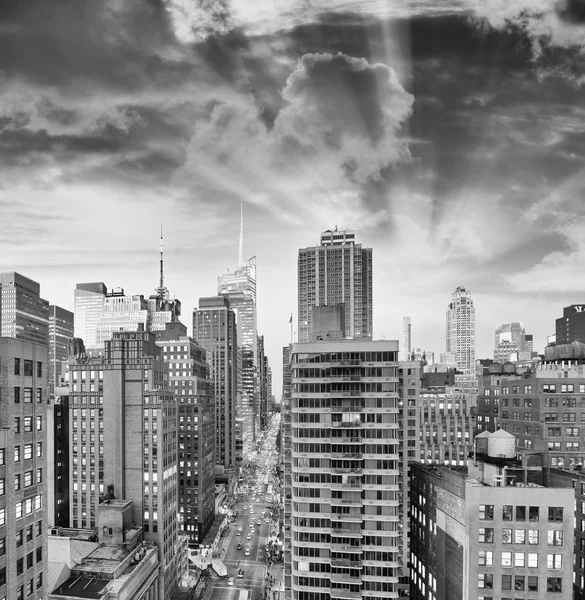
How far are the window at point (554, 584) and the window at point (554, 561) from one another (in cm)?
155

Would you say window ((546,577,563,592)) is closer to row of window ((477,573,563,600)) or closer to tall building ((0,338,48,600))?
row of window ((477,573,563,600))

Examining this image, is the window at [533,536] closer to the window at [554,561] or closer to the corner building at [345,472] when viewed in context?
the window at [554,561]

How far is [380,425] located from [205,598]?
9705 centimetres

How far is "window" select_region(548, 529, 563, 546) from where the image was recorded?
64.4m

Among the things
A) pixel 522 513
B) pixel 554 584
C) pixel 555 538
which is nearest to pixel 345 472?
pixel 522 513

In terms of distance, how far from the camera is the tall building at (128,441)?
131125 millimetres

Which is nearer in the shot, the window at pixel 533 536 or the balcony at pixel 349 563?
the window at pixel 533 536

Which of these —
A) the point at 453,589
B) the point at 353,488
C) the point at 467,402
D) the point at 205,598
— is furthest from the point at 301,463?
the point at 467,402

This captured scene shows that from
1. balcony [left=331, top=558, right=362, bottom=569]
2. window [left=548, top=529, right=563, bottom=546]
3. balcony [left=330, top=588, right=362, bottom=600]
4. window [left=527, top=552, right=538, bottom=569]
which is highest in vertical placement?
window [left=548, top=529, right=563, bottom=546]

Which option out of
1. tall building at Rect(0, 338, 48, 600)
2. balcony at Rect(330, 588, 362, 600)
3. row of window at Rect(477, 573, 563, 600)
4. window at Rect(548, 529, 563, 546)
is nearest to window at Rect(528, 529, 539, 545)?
window at Rect(548, 529, 563, 546)

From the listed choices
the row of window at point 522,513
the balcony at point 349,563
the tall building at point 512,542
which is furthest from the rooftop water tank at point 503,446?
the balcony at point 349,563

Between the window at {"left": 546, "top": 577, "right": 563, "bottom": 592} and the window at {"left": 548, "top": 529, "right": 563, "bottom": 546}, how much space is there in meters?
4.58

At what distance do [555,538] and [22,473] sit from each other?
2896 inches

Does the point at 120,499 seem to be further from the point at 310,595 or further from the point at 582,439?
the point at 582,439
